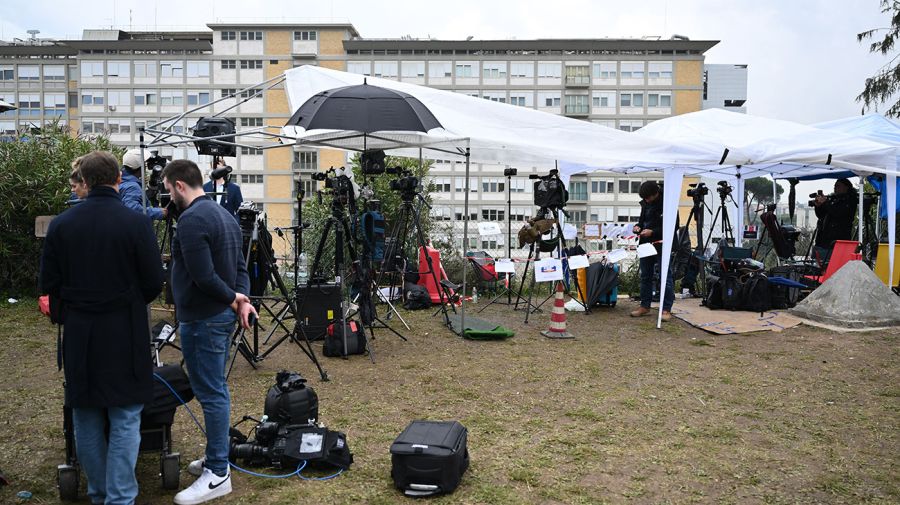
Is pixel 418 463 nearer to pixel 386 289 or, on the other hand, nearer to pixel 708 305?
pixel 386 289

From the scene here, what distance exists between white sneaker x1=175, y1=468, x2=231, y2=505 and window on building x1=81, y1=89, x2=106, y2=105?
75.9m

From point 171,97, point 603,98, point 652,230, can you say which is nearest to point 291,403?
point 652,230

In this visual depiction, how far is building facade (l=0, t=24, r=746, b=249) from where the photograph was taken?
6581 cm

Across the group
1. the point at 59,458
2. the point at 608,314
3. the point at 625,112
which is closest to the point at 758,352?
the point at 608,314

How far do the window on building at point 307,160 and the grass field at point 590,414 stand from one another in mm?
56920

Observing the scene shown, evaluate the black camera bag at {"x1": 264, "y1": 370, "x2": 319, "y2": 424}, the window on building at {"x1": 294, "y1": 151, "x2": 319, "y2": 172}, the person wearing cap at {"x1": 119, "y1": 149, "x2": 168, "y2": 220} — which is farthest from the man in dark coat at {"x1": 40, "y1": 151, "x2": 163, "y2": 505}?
the window on building at {"x1": 294, "y1": 151, "x2": 319, "y2": 172}

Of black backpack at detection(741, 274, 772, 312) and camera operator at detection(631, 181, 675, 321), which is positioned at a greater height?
camera operator at detection(631, 181, 675, 321)

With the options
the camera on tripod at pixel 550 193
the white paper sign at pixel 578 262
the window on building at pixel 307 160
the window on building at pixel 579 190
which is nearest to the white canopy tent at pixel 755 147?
the white paper sign at pixel 578 262

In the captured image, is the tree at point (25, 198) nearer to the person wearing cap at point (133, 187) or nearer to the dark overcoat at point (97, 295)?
the person wearing cap at point (133, 187)

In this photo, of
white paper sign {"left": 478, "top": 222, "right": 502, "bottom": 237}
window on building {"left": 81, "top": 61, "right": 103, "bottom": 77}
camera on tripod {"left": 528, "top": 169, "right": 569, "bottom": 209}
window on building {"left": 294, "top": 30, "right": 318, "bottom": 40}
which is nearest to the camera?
camera on tripod {"left": 528, "top": 169, "right": 569, "bottom": 209}

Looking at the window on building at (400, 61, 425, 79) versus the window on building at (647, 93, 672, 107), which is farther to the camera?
the window on building at (647, 93, 672, 107)

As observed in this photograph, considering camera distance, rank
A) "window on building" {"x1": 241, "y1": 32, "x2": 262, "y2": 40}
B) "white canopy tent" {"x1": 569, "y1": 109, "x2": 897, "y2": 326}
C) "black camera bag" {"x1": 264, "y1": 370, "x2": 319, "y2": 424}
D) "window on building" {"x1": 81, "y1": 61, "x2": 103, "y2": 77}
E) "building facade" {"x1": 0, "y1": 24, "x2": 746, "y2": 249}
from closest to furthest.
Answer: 1. "black camera bag" {"x1": 264, "y1": 370, "x2": 319, "y2": 424}
2. "white canopy tent" {"x1": 569, "y1": 109, "x2": 897, "y2": 326}
3. "building facade" {"x1": 0, "y1": 24, "x2": 746, "y2": 249}
4. "window on building" {"x1": 241, "y1": 32, "x2": 262, "y2": 40}
5. "window on building" {"x1": 81, "y1": 61, "x2": 103, "y2": 77}

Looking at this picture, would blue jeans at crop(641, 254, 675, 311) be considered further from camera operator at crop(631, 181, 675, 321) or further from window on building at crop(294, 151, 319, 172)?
window on building at crop(294, 151, 319, 172)

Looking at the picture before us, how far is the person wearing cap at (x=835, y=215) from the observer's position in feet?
32.8
